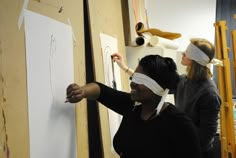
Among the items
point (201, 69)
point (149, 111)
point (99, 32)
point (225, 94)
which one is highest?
point (99, 32)

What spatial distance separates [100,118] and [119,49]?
2.46 feet

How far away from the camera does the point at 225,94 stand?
3.19m

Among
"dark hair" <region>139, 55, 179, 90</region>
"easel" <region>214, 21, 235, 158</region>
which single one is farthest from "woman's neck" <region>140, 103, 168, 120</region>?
"easel" <region>214, 21, 235, 158</region>

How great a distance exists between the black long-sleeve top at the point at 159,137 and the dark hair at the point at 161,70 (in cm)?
13

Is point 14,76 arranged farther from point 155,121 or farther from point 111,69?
point 111,69

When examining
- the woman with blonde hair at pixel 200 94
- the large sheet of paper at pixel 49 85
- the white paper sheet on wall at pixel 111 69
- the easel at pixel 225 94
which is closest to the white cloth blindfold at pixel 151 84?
the large sheet of paper at pixel 49 85

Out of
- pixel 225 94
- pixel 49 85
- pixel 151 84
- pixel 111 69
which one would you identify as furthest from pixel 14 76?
pixel 225 94

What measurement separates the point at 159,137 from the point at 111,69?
27.6 inches

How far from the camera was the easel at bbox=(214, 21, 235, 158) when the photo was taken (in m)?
3.10

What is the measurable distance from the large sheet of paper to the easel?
2.22 meters

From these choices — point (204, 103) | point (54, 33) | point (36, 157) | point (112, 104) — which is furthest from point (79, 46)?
point (204, 103)

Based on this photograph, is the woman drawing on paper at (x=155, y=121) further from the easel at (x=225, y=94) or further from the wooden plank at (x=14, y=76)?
the easel at (x=225, y=94)

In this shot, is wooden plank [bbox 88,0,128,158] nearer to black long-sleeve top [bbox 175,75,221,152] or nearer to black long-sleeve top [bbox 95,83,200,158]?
black long-sleeve top [bbox 95,83,200,158]

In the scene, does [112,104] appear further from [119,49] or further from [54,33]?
[119,49]
